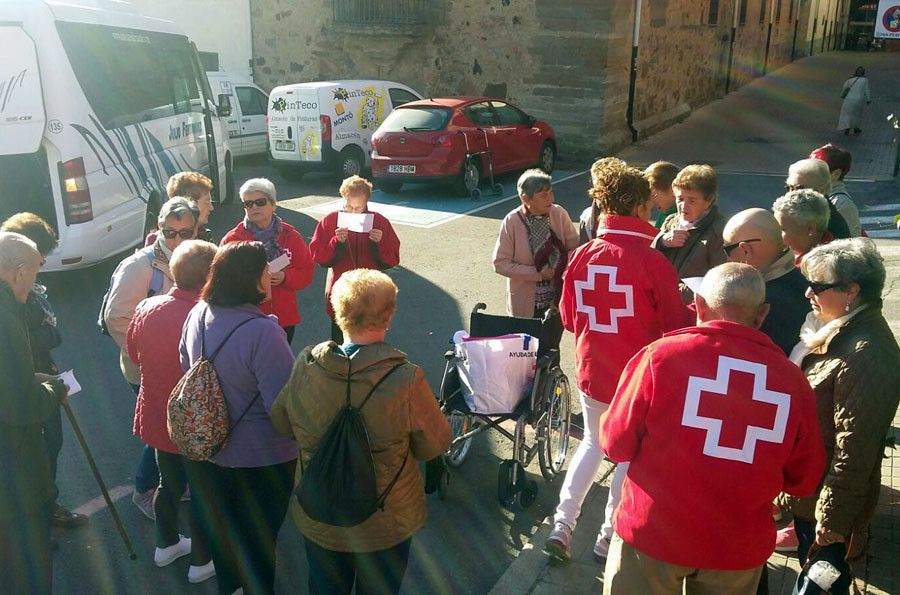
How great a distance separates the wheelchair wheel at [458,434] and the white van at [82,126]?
17.2 ft

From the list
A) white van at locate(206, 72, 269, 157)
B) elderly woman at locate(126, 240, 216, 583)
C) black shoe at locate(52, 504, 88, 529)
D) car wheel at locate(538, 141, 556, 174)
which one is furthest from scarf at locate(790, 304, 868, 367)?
white van at locate(206, 72, 269, 157)

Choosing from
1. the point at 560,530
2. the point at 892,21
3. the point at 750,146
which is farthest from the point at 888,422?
the point at 750,146

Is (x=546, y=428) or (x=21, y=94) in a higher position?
(x=21, y=94)

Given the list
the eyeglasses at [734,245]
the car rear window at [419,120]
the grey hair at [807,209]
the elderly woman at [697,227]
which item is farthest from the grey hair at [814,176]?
the car rear window at [419,120]

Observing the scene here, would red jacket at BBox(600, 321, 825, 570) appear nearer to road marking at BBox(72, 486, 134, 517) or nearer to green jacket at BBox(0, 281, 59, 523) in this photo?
green jacket at BBox(0, 281, 59, 523)

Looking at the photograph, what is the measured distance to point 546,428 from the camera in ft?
16.8

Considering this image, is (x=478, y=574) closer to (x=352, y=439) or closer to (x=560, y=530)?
(x=560, y=530)

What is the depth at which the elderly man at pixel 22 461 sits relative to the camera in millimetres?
3268

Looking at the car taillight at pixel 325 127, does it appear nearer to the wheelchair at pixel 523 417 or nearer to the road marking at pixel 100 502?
the wheelchair at pixel 523 417

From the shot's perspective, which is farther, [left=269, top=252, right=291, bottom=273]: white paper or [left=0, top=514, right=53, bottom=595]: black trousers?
[left=269, top=252, right=291, bottom=273]: white paper

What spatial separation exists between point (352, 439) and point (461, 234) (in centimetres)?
916

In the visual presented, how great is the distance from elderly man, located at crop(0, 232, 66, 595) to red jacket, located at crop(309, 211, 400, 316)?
255cm

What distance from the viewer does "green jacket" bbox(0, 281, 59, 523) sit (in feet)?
10.7

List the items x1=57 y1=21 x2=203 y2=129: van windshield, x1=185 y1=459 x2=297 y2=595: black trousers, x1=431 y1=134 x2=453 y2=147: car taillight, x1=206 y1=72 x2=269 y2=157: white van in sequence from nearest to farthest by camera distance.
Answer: x1=185 y1=459 x2=297 y2=595: black trousers
x1=57 y1=21 x2=203 y2=129: van windshield
x1=431 y1=134 x2=453 y2=147: car taillight
x1=206 y1=72 x2=269 y2=157: white van
